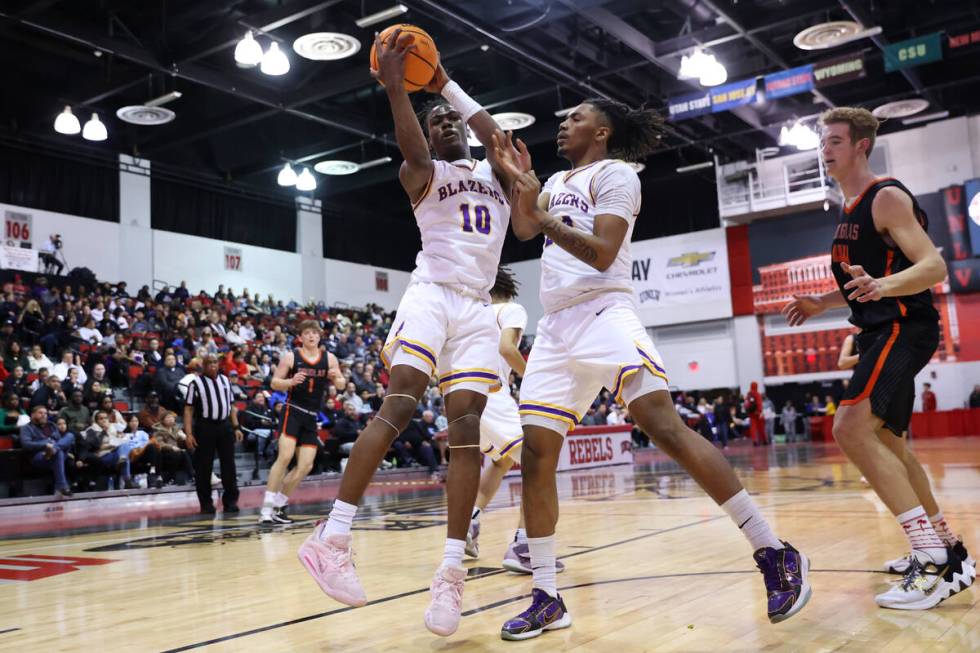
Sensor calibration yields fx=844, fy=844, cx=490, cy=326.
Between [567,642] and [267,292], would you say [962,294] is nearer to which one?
[267,292]

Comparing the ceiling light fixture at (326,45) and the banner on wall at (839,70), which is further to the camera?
the banner on wall at (839,70)

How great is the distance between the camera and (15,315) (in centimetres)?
1495

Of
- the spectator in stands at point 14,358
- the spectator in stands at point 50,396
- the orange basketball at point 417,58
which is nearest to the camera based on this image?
the orange basketball at point 417,58

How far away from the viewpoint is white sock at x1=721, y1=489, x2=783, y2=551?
2.83 m

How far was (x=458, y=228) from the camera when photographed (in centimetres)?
343

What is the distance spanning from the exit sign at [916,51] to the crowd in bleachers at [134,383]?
11.5m

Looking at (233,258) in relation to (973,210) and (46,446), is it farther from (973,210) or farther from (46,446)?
(973,210)

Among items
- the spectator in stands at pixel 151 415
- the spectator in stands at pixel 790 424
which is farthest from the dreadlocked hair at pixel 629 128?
the spectator in stands at pixel 790 424

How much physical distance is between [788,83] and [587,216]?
1576 centimetres

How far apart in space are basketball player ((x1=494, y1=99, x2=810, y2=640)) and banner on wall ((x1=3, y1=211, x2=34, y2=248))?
2085 centimetres

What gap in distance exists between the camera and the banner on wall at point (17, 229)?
20.6m

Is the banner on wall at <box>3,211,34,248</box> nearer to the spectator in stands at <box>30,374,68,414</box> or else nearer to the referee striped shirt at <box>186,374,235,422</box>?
the spectator in stands at <box>30,374,68,414</box>

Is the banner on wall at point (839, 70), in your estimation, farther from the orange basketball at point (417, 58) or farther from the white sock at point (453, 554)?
the white sock at point (453, 554)

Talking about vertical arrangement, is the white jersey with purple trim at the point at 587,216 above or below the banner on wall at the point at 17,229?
below
